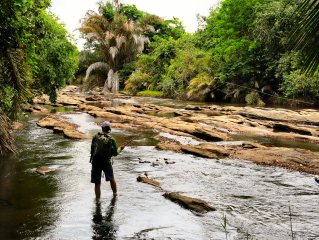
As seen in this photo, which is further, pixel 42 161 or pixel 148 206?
pixel 42 161

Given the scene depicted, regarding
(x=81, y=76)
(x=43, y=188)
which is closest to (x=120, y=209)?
(x=43, y=188)

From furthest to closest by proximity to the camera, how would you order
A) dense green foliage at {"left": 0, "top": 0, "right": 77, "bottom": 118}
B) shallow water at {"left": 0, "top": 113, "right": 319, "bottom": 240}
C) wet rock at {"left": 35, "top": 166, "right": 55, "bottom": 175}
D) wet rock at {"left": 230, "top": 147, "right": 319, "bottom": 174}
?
wet rock at {"left": 230, "top": 147, "right": 319, "bottom": 174}
wet rock at {"left": 35, "top": 166, "right": 55, "bottom": 175}
dense green foliage at {"left": 0, "top": 0, "right": 77, "bottom": 118}
shallow water at {"left": 0, "top": 113, "right": 319, "bottom": 240}

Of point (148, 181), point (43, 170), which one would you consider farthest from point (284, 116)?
point (43, 170)

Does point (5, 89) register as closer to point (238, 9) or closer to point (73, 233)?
point (73, 233)

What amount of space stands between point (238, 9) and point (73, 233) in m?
35.5

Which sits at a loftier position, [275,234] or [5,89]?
[5,89]

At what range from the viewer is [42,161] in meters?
11.5

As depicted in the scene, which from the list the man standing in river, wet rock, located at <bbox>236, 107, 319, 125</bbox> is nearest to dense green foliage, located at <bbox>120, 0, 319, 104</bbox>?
wet rock, located at <bbox>236, 107, 319, 125</bbox>

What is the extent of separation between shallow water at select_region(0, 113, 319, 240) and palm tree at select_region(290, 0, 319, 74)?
3394mm

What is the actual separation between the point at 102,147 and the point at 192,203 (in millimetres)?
2244

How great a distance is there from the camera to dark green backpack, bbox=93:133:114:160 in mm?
7859

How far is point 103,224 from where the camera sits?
258 inches

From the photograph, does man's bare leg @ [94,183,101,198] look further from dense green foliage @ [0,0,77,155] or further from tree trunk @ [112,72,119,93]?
tree trunk @ [112,72,119,93]

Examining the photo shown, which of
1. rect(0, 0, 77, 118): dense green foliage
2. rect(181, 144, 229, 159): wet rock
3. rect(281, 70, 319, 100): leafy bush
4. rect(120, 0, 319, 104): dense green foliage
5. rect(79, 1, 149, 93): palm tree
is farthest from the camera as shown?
rect(79, 1, 149, 93): palm tree
